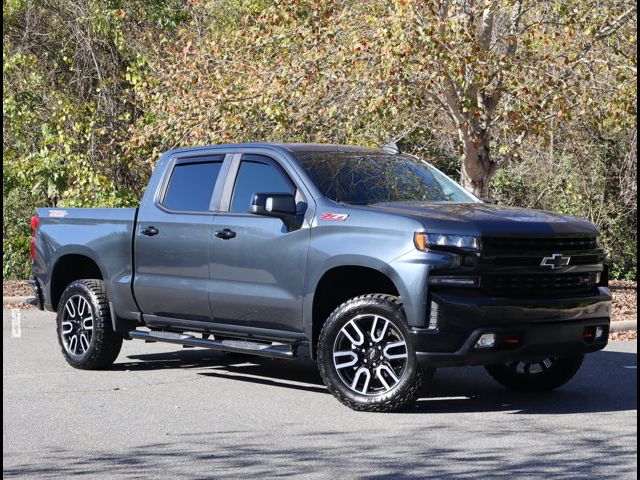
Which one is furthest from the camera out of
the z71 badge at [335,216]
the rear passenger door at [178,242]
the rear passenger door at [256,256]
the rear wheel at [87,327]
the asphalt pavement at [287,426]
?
the rear wheel at [87,327]

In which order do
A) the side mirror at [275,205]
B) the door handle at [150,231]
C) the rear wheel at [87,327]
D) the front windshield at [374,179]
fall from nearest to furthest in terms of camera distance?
the side mirror at [275,205] → the front windshield at [374,179] → the door handle at [150,231] → the rear wheel at [87,327]

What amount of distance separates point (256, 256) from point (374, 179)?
43.7 inches

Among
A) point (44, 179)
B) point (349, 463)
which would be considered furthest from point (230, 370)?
point (44, 179)

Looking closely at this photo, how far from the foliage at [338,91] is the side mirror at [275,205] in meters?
5.31

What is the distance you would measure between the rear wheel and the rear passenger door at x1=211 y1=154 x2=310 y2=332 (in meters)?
1.45

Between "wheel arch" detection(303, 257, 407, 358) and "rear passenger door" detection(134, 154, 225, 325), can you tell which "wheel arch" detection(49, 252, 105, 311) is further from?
"wheel arch" detection(303, 257, 407, 358)

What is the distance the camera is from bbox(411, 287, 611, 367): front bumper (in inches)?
317

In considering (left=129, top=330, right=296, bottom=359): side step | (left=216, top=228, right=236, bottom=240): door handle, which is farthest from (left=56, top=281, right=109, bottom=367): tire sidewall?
(left=216, top=228, right=236, bottom=240): door handle

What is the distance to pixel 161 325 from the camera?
33.3 ft

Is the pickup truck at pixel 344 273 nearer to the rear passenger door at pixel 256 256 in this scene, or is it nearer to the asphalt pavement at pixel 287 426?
the rear passenger door at pixel 256 256

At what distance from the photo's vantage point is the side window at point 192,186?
32.4 ft

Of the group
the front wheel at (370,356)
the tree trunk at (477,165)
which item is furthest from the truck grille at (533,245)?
the tree trunk at (477,165)

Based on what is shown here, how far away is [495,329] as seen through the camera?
8.09 m

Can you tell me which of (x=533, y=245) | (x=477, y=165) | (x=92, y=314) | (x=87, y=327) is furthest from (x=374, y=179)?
(x=477, y=165)
